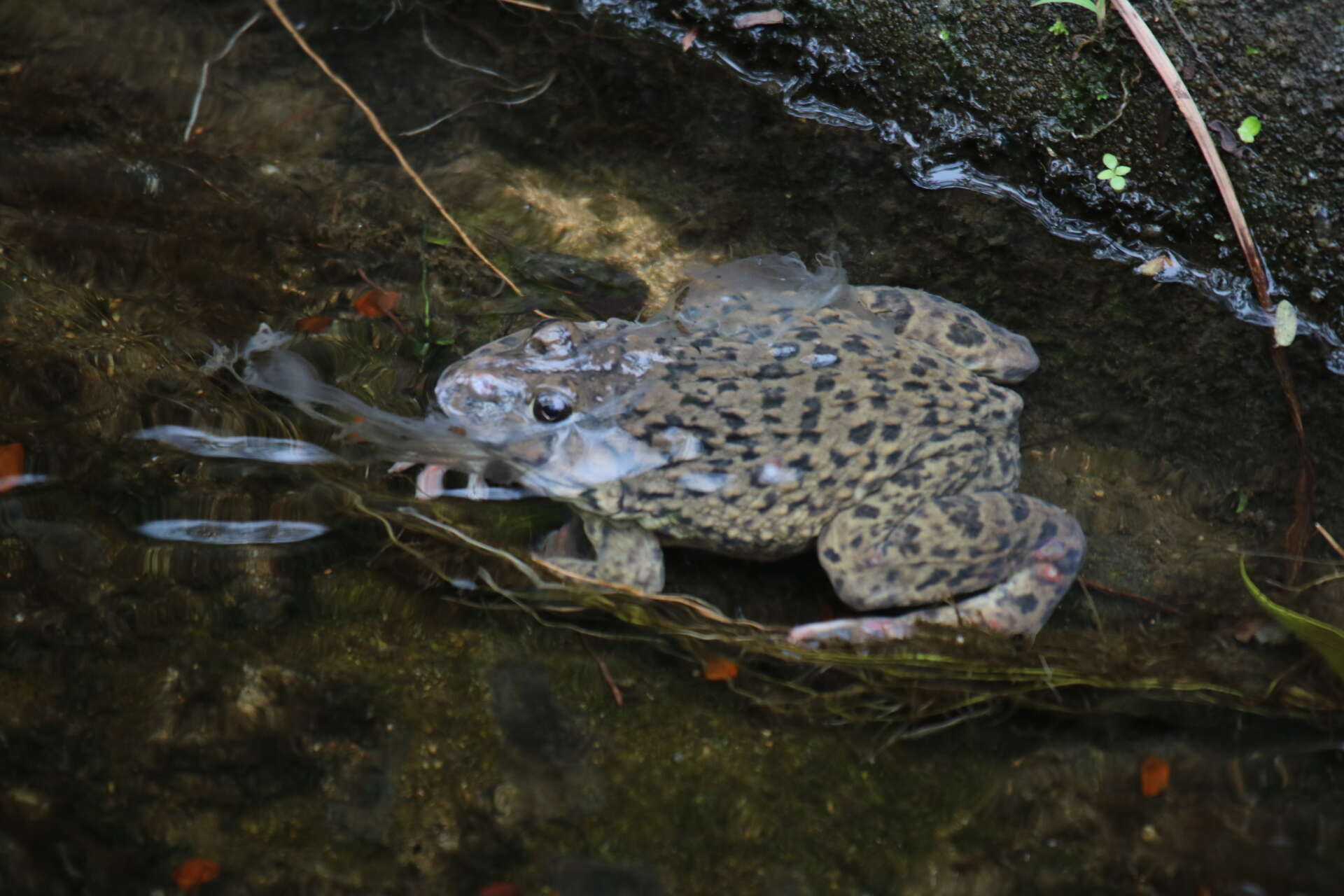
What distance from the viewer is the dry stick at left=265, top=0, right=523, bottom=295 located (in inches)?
202

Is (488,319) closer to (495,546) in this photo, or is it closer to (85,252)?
(495,546)

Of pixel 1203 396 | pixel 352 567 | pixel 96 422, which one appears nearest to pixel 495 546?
pixel 352 567

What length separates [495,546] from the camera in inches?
169

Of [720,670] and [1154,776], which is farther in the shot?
[720,670]

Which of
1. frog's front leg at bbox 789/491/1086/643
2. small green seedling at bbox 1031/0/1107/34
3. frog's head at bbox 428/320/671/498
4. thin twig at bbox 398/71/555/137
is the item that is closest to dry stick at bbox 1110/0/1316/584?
small green seedling at bbox 1031/0/1107/34

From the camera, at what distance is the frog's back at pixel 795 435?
13.5 feet

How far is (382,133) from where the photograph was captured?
5559 millimetres

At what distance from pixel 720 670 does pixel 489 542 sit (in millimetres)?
Answer: 1144

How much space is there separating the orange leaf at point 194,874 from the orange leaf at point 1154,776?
3.47 m

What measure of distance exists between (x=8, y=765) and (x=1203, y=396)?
540cm

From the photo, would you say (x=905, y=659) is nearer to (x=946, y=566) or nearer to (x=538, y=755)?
(x=946, y=566)

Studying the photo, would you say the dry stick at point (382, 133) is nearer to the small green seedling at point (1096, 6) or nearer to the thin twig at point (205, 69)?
the thin twig at point (205, 69)

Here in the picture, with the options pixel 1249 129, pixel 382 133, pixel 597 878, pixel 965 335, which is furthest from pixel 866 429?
pixel 382 133

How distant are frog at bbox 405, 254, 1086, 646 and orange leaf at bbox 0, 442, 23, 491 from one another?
1.67 meters
